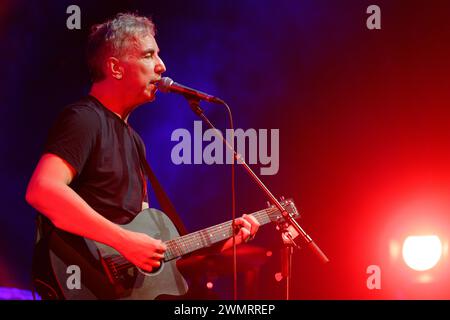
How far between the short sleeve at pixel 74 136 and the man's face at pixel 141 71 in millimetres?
369

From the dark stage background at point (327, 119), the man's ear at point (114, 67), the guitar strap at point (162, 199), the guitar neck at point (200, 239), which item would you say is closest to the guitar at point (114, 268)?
the guitar neck at point (200, 239)

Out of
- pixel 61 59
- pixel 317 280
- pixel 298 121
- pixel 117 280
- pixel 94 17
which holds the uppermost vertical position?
pixel 94 17

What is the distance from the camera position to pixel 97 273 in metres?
2.60

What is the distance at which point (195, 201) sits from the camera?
4.02m

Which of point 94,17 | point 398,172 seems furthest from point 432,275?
point 94,17

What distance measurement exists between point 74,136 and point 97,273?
64cm

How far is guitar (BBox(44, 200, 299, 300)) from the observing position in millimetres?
2525

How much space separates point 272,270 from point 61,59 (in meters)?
2.09

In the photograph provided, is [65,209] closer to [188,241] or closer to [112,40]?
[188,241]

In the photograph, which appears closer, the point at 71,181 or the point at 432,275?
the point at 71,181

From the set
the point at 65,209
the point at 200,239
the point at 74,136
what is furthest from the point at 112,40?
the point at 200,239

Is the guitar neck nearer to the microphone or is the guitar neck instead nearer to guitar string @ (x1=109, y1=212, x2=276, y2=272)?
guitar string @ (x1=109, y1=212, x2=276, y2=272)
